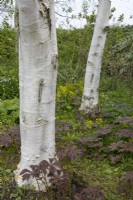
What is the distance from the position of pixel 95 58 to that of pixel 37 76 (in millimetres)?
3196

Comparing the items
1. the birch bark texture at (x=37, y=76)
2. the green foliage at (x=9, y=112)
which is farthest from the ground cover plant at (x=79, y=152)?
the birch bark texture at (x=37, y=76)

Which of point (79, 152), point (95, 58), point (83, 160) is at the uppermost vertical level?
point (95, 58)

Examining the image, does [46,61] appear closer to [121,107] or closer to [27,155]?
[27,155]

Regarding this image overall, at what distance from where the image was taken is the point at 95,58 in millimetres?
5531

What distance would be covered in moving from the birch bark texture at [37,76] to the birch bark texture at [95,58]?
2994mm


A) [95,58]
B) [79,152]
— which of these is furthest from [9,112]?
[79,152]

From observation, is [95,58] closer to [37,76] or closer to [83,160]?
[83,160]

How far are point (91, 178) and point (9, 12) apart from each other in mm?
6137

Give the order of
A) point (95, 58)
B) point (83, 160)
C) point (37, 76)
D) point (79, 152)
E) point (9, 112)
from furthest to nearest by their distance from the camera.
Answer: point (9, 112), point (95, 58), point (83, 160), point (79, 152), point (37, 76)

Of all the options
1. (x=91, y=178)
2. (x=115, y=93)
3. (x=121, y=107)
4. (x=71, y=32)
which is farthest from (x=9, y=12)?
(x=91, y=178)

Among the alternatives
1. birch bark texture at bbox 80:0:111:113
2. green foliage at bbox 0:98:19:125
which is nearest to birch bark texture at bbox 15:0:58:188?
green foliage at bbox 0:98:19:125

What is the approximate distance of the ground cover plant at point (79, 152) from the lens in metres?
2.55

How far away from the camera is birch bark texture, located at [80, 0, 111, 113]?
5.29 meters

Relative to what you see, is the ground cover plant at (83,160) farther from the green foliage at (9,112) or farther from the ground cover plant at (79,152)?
the green foliage at (9,112)
